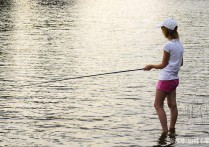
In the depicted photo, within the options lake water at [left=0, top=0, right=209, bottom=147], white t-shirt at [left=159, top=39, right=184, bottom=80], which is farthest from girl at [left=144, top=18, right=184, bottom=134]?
lake water at [left=0, top=0, right=209, bottom=147]

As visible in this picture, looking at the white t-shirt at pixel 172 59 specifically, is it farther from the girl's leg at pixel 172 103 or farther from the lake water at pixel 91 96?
the lake water at pixel 91 96

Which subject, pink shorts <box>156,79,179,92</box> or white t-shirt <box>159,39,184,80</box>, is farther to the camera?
pink shorts <box>156,79,179,92</box>

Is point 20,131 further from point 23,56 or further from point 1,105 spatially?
point 23,56

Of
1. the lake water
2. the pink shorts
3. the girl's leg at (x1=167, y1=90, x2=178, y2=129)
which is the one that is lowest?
the lake water

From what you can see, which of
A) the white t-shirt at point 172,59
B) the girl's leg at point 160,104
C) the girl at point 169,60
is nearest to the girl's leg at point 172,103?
the girl at point 169,60

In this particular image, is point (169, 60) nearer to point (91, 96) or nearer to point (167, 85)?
point (167, 85)

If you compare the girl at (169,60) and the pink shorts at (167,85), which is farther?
the pink shorts at (167,85)

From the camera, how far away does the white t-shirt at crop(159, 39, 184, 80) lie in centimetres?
1228

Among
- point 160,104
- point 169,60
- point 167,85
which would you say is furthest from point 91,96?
point 169,60

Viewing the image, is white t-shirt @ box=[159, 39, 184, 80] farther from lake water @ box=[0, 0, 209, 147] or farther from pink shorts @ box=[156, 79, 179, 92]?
lake water @ box=[0, 0, 209, 147]

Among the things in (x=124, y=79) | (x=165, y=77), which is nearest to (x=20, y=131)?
(x=165, y=77)

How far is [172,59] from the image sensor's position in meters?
12.4

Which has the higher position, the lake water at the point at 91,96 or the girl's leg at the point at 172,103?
the girl's leg at the point at 172,103

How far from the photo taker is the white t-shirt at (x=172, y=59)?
12.3 m
